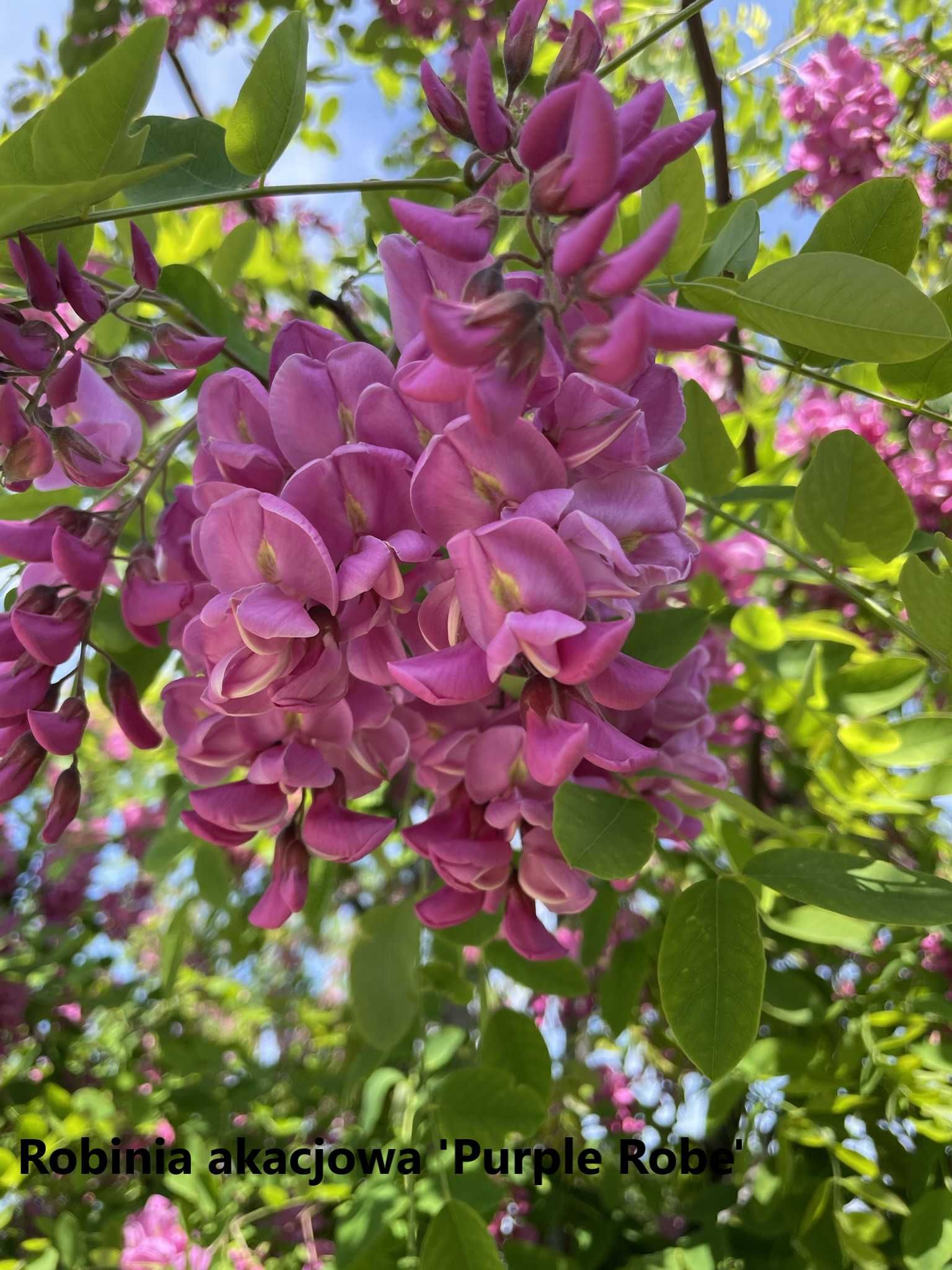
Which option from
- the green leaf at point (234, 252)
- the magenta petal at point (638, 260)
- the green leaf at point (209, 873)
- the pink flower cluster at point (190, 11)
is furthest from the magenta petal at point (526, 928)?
the pink flower cluster at point (190, 11)

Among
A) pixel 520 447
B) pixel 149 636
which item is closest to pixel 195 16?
pixel 149 636

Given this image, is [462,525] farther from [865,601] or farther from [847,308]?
[865,601]

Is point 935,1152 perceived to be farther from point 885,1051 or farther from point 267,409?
point 267,409

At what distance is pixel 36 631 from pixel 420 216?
1.09 feet

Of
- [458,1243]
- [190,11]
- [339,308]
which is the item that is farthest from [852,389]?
[190,11]

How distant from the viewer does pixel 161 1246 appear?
117 centimetres

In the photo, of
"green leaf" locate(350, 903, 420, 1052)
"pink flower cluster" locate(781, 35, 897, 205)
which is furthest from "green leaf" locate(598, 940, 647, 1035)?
"pink flower cluster" locate(781, 35, 897, 205)

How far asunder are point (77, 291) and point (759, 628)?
0.80 metres

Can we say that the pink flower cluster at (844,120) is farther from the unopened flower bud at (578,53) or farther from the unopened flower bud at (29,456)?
the unopened flower bud at (29,456)

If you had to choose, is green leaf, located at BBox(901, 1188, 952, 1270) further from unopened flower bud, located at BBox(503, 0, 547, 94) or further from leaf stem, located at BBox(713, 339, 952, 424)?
unopened flower bud, located at BBox(503, 0, 547, 94)

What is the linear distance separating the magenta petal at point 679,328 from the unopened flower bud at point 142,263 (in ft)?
1.14

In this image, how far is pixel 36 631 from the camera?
56 cm

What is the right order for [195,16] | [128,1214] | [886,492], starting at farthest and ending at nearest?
[195,16] < [128,1214] < [886,492]

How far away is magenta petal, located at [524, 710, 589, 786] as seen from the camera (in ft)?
1.42
